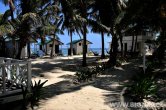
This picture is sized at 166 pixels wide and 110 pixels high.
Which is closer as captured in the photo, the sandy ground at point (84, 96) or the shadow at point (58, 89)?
the sandy ground at point (84, 96)

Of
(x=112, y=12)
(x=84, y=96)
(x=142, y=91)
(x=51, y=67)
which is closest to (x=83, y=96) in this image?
(x=84, y=96)

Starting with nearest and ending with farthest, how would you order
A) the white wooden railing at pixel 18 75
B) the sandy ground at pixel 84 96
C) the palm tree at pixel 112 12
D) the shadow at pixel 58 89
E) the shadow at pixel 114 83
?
the white wooden railing at pixel 18 75
the sandy ground at pixel 84 96
the shadow at pixel 114 83
the shadow at pixel 58 89
the palm tree at pixel 112 12

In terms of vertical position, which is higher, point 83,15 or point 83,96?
point 83,15

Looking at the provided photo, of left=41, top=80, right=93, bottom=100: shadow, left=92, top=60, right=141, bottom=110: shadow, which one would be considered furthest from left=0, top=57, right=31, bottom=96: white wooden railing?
left=92, top=60, right=141, bottom=110: shadow

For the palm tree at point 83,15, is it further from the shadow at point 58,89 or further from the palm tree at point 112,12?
the shadow at point 58,89

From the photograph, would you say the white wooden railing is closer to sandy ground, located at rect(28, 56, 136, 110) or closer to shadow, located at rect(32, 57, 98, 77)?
sandy ground, located at rect(28, 56, 136, 110)

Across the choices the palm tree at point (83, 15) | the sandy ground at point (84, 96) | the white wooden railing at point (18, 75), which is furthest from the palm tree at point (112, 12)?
the white wooden railing at point (18, 75)

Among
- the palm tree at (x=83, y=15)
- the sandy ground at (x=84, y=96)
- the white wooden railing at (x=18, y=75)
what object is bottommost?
the sandy ground at (x=84, y=96)

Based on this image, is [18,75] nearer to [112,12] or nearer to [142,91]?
[142,91]

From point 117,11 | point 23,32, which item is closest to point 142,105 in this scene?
point 117,11

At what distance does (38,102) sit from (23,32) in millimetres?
18694

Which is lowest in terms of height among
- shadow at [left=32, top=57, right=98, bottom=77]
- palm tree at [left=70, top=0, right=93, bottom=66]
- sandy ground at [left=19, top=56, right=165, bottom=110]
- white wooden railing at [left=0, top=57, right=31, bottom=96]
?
sandy ground at [left=19, top=56, right=165, bottom=110]

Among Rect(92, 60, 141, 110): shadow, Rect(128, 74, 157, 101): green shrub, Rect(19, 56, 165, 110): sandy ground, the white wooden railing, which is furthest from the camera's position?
Rect(92, 60, 141, 110): shadow

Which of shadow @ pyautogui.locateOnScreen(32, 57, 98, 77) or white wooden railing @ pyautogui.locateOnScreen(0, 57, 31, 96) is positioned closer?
white wooden railing @ pyautogui.locateOnScreen(0, 57, 31, 96)
